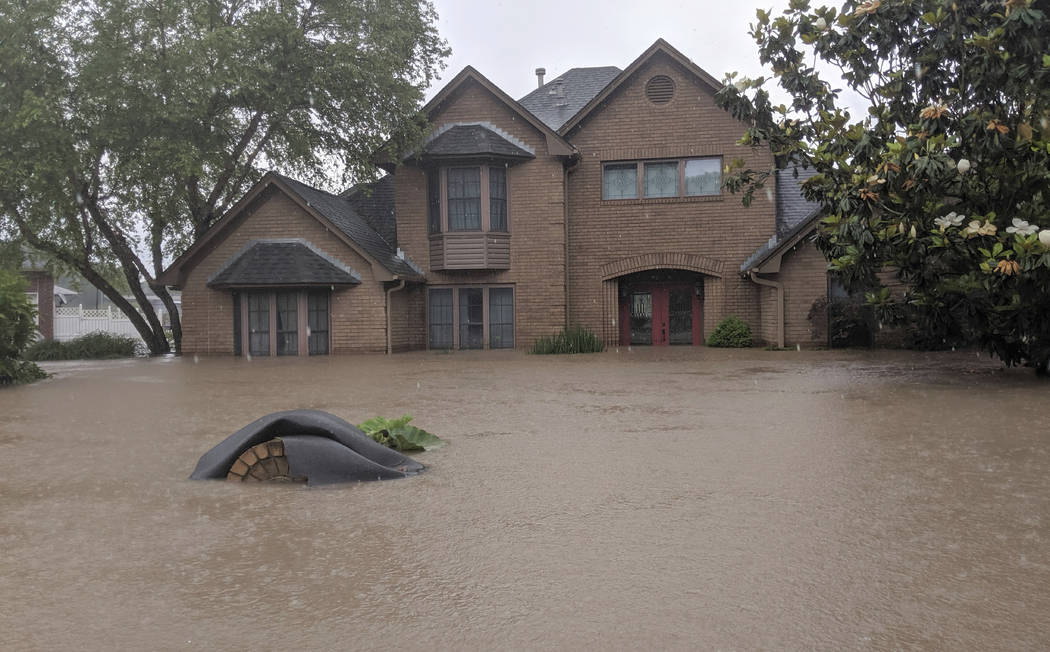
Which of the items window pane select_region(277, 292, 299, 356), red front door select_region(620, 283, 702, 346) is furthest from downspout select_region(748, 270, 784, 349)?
window pane select_region(277, 292, 299, 356)

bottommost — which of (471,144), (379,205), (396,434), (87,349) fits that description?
(396,434)

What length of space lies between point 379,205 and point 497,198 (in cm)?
511

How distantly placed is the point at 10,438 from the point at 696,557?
301 inches

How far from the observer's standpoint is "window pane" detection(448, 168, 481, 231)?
23047mm

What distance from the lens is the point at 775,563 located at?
4.13 meters

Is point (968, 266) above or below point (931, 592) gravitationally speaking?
above

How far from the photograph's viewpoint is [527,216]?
76.2ft

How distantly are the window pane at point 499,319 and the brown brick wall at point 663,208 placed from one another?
194 centimetres

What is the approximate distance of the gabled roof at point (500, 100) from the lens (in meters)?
22.8

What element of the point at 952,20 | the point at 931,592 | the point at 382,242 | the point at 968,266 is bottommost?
the point at 931,592

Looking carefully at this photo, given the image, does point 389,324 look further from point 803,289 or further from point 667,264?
point 803,289

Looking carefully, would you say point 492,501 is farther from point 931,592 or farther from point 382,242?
point 382,242

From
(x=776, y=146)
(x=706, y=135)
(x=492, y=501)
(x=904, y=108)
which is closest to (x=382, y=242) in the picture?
(x=706, y=135)

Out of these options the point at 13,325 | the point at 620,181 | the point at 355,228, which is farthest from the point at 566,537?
the point at 620,181
